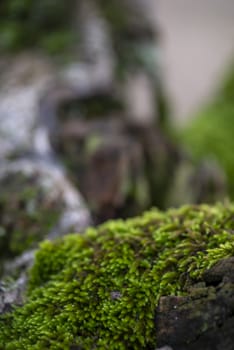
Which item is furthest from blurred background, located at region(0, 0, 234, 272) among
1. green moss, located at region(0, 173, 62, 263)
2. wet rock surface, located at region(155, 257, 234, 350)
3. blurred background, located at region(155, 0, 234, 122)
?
blurred background, located at region(155, 0, 234, 122)

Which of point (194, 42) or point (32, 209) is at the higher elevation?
point (194, 42)

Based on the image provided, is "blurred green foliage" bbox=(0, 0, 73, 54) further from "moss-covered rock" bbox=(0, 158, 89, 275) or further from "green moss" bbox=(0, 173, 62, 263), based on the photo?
"green moss" bbox=(0, 173, 62, 263)

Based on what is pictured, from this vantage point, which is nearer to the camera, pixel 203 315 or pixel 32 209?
pixel 203 315

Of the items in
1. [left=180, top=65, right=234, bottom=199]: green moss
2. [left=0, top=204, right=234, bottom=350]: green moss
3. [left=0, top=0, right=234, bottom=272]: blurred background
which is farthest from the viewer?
[left=180, top=65, right=234, bottom=199]: green moss

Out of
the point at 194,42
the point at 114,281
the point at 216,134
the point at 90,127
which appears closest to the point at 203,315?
the point at 114,281

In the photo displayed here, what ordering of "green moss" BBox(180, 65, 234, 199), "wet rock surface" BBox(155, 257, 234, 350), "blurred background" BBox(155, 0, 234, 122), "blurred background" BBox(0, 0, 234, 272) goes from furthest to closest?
"blurred background" BBox(155, 0, 234, 122)
"green moss" BBox(180, 65, 234, 199)
"blurred background" BBox(0, 0, 234, 272)
"wet rock surface" BBox(155, 257, 234, 350)

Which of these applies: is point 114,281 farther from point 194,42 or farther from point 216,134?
point 194,42

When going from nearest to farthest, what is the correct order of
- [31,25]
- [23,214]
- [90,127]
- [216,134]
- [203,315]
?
1. [203,315]
2. [23,214]
3. [90,127]
4. [31,25]
5. [216,134]
